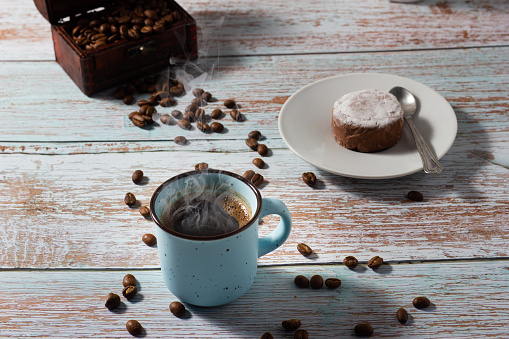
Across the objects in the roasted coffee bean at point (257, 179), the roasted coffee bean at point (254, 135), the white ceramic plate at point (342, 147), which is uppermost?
the white ceramic plate at point (342, 147)

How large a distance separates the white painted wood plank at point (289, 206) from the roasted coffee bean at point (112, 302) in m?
0.11

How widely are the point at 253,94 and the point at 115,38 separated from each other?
16.0 inches

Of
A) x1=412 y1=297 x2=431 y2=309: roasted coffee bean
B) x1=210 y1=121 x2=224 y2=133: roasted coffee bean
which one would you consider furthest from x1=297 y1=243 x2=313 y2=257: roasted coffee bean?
x1=210 y1=121 x2=224 y2=133: roasted coffee bean

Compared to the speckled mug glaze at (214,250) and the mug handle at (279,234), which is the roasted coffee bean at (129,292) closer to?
the speckled mug glaze at (214,250)

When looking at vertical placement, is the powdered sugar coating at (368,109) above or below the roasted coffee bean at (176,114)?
above

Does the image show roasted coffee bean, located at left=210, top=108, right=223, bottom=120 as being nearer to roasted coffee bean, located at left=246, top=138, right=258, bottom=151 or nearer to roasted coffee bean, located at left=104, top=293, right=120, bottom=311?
roasted coffee bean, located at left=246, top=138, right=258, bottom=151

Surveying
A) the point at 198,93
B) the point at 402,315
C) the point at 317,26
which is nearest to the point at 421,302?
the point at 402,315

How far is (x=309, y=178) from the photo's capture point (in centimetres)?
132

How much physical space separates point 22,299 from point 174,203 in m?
0.33

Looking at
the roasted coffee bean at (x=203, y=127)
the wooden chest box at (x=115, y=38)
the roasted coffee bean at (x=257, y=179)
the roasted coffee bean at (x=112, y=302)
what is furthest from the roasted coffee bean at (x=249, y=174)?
the wooden chest box at (x=115, y=38)

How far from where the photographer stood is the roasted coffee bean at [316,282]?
42.0 inches

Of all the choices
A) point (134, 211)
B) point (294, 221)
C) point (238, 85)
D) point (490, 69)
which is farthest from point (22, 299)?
point (490, 69)

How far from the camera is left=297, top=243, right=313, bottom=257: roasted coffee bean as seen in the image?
114 cm

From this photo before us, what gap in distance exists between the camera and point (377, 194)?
130cm
